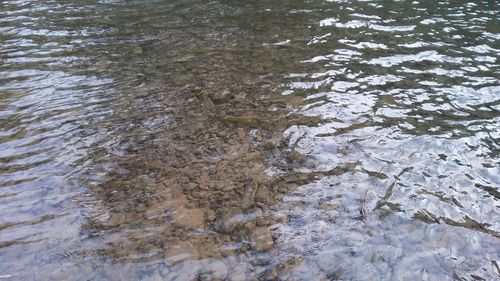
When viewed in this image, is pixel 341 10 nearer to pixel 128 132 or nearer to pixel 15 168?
pixel 128 132

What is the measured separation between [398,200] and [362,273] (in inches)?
48.6

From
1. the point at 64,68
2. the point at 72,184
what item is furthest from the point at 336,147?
the point at 64,68

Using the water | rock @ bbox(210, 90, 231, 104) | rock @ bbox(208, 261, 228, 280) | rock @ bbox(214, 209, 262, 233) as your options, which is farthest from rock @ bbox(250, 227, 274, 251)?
rock @ bbox(210, 90, 231, 104)

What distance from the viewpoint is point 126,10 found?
12.0 m

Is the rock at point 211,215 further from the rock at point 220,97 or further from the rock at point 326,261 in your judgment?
the rock at point 220,97

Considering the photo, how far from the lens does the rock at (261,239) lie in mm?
4363

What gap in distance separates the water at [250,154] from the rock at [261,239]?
0.02m

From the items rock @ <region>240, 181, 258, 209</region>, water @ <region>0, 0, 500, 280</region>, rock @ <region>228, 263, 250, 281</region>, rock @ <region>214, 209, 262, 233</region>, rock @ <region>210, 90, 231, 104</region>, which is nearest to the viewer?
rock @ <region>228, 263, 250, 281</region>

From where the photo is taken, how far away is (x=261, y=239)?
446cm

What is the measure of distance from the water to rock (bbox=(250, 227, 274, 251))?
0.07 feet

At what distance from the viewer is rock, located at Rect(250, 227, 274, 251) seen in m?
4.36

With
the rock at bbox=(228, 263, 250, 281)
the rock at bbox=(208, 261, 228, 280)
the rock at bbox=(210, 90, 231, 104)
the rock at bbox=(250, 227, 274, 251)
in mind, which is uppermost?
the rock at bbox=(210, 90, 231, 104)

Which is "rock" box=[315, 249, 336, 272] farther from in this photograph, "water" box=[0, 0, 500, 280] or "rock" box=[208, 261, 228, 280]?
"rock" box=[208, 261, 228, 280]

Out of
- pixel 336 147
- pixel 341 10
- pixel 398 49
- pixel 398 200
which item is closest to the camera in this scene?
pixel 398 200
